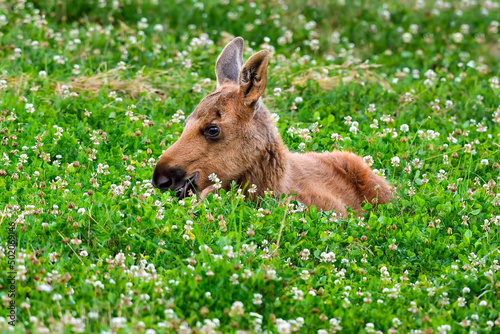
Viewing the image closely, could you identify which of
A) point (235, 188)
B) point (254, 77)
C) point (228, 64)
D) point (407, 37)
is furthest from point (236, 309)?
point (407, 37)

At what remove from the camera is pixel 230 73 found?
26.1 ft

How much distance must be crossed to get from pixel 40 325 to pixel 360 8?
10874mm

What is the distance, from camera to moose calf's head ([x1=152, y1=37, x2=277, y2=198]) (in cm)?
683

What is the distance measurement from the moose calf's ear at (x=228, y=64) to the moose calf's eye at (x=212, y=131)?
36.2 inches

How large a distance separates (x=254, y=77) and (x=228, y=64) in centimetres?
103

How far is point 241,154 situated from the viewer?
280 inches

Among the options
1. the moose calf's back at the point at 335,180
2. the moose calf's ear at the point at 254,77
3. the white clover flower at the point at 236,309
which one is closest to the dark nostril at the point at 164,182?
the moose calf's ear at the point at 254,77

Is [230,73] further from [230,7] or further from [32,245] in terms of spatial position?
[230,7]

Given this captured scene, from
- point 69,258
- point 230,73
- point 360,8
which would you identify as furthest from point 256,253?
point 360,8

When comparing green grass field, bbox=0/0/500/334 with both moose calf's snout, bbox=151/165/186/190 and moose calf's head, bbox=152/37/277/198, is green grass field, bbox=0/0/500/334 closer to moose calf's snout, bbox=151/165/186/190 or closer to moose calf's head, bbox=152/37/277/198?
moose calf's snout, bbox=151/165/186/190

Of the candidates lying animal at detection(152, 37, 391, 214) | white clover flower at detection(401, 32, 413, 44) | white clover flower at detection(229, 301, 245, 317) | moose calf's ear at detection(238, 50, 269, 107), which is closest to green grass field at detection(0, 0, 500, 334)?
white clover flower at detection(229, 301, 245, 317)

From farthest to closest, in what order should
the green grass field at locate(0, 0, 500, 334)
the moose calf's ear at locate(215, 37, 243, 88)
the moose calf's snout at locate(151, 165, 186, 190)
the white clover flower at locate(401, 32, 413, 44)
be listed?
the white clover flower at locate(401, 32, 413, 44), the moose calf's ear at locate(215, 37, 243, 88), the moose calf's snout at locate(151, 165, 186, 190), the green grass field at locate(0, 0, 500, 334)

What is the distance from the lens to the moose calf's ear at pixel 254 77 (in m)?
6.90

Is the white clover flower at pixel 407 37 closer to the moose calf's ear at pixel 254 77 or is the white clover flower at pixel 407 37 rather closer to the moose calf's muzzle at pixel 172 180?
the moose calf's ear at pixel 254 77
